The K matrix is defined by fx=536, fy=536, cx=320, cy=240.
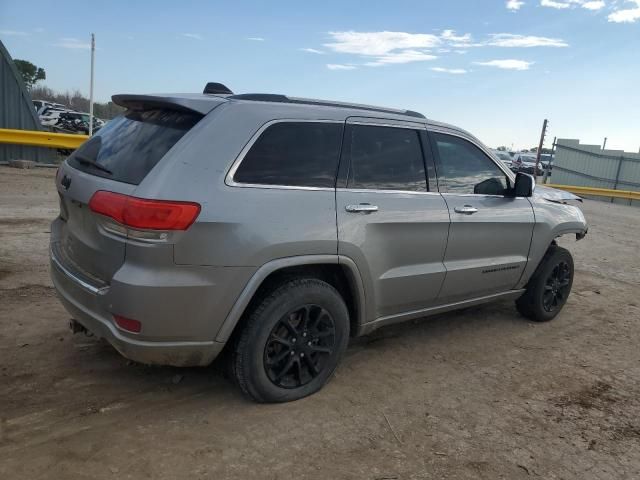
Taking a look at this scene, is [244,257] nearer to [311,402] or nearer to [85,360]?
[311,402]

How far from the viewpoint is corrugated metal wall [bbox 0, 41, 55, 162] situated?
13.8 metres

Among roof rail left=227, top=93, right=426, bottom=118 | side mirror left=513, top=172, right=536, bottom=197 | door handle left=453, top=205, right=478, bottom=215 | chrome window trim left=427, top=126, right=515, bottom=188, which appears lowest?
door handle left=453, top=205, right=478, bottom=215

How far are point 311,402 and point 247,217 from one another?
1292 millimetres

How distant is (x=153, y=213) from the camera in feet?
8.84

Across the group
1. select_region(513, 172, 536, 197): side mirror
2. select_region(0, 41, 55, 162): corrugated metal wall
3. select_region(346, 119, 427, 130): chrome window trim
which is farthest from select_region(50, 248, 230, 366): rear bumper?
select_region(0, 41, 55, 162): corrugated metal wall

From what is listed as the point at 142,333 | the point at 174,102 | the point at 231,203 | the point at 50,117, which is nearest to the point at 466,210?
the point at 231,203

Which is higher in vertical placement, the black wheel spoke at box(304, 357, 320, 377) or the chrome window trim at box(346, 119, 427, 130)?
the chrome window trim at box(346, 119, 427, 130)

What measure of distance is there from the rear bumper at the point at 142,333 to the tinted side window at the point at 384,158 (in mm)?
1323

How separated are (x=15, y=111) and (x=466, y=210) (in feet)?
47.3

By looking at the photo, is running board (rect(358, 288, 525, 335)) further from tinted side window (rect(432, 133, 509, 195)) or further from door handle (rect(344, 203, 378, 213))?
tinted side window (rect(432, 133, 509, 195))

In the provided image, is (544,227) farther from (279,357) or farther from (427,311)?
(279,357)

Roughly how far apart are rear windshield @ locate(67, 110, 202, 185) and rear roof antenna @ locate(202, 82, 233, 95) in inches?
22.5

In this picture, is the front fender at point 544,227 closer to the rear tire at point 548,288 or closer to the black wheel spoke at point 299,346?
the rear tire at point 548,288

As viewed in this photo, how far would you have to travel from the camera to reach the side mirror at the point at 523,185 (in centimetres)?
448
